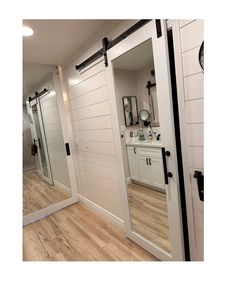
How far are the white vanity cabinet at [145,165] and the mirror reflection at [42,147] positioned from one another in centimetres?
150

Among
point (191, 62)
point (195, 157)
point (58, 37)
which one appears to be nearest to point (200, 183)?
point (195, 157)

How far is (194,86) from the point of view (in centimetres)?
107

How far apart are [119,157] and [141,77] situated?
2.77 ft

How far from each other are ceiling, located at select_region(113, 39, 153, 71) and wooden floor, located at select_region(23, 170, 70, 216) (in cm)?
197

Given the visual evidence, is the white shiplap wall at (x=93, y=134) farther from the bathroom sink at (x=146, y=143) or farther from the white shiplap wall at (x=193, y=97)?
the white shiplap wall at (x=193, y=97)

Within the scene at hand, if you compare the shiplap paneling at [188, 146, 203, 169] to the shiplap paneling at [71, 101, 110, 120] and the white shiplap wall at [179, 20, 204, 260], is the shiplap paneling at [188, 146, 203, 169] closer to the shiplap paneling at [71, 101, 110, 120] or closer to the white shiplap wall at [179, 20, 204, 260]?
the white shiplap wall at [179, 20, 204, 260]

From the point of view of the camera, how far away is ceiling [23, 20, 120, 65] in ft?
5.18

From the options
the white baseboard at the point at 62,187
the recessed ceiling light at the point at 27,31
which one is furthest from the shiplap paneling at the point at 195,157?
the white baseboard at the point at 62,187

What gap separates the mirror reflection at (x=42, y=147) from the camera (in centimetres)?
238

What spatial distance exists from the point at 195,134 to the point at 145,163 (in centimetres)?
73

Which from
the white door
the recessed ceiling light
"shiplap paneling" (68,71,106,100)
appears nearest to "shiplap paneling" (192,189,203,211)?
the white door

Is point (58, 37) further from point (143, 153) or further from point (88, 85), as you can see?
point (143, 153)
